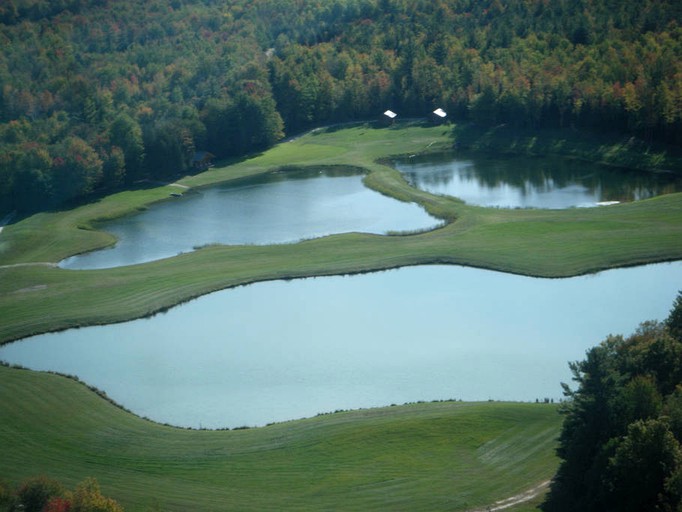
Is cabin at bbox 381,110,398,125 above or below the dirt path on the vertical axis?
above

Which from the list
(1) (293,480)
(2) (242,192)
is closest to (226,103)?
(2) (242,192)

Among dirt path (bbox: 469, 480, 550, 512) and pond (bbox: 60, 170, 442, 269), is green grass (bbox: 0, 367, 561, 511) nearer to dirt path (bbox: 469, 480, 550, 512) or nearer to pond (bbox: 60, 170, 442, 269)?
dirt path (bbox: 469, 480, 550, 512)

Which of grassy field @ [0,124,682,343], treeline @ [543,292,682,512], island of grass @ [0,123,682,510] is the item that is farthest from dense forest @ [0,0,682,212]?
treeline @ [543,292,682,512]

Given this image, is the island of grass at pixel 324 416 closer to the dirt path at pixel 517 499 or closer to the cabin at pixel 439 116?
the dirt path at pixel 517 499

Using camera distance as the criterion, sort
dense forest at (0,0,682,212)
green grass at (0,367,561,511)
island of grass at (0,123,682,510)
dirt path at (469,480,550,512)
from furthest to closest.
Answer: dense forest at (0,0,682,212), island of grass at (0,123,682,510), green grass at (0,367,561,511), dirt path at (469,480,550,512)

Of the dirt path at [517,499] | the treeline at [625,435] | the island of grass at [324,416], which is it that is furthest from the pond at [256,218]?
the dirt path at [517,499]

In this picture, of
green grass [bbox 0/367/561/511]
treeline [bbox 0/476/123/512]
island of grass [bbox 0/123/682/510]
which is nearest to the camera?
treeline [bbox 0/476/123/512]
